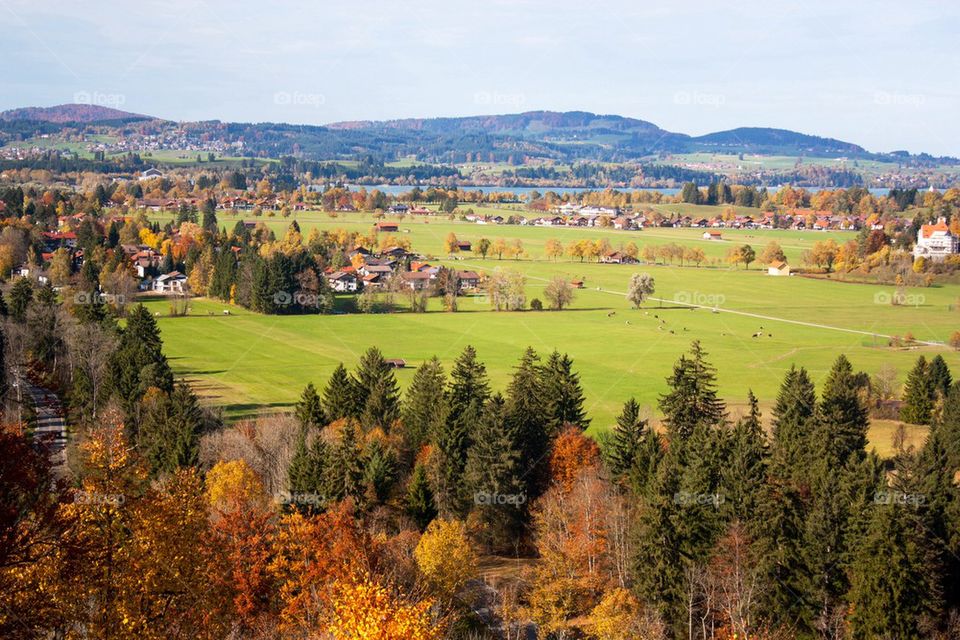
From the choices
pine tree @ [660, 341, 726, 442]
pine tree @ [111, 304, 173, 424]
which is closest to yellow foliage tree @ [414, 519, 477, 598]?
pine tree @ [660, 341, 726, 442]

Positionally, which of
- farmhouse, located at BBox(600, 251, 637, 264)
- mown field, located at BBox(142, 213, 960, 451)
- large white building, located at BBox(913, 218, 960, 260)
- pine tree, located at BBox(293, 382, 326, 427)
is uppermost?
large white building, located at BBox(913, 218, 960, 260)

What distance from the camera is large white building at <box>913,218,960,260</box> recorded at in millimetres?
98812

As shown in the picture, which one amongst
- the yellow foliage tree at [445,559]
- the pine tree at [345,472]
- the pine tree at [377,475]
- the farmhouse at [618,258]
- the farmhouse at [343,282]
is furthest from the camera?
the farmhouse at [618,258]

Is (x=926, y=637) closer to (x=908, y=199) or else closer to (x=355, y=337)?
(x=355, y=337)

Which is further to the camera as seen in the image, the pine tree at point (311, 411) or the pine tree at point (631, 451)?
the pine tree at point (311, 411)

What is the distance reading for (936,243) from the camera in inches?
3957

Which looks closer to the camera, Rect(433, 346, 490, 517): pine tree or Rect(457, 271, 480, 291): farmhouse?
Rect(433, 346, 490, 517): pine tree

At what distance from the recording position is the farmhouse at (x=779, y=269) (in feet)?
322

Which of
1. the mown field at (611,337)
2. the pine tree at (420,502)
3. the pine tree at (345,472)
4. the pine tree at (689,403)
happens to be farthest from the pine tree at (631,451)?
the mown field at (611,337)

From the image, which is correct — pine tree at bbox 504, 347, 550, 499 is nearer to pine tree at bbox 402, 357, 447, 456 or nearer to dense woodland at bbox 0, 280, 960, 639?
dense woodland at bbox 0, 280, 960, 639

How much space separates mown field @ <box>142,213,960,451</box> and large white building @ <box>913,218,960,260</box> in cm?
1399

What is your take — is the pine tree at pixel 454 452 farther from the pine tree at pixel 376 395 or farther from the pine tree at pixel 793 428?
the pine tree at pixel 793 428

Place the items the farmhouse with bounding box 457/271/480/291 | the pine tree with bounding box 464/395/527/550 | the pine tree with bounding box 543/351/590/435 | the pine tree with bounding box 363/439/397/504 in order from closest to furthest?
the pine tree with bounding box 363/439/397/504, the pine tree with bounding box 464/395/527/550, the pine tree with bounding box 543/351/590/435, the farmhouse with bounding box 457/271/480/291

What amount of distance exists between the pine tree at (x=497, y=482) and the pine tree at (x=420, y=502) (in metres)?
1.77
